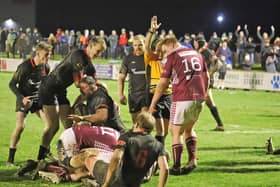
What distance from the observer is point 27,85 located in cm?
951

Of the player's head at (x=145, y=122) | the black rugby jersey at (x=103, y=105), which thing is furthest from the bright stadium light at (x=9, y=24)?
the player's head at (x=145, y=122)

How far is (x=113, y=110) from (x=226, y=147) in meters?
3.91

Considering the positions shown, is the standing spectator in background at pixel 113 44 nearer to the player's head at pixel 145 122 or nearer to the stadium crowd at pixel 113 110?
the stadium crowd at pixel 113 110

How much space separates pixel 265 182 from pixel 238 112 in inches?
355

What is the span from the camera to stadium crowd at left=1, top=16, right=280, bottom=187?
265 inches

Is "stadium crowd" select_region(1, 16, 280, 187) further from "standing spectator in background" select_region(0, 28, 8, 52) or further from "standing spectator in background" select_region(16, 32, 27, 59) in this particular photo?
"standing spectator in background" select_region(0, 28, 8, 52)

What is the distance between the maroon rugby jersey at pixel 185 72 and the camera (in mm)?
8562

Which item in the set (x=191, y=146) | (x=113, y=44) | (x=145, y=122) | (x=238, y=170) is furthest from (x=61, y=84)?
(x=113, y=44)

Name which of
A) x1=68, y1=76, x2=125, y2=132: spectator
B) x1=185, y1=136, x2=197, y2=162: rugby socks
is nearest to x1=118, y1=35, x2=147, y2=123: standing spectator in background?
x1=185, y1=136, x2=197, y2=162: rugby socks

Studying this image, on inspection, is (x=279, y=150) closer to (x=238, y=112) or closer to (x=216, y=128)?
(x=216, y=128)

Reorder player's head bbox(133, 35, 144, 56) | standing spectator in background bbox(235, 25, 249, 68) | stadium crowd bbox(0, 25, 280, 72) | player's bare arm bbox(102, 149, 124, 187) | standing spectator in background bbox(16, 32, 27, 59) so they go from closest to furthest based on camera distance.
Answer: player's bare arm bbox(102, 149, 124, 187), player's head bbox(133, 35, 144, 56), stadium crowd bbox(0, 25, 280, 72), standing spectator in background bbox(235, 25, 249, 68), standing spectator in background bbox(16, 32, 27, 59)

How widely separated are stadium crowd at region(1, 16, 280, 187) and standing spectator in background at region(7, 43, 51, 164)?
0.02 meters

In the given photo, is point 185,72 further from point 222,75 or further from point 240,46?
point 240,46

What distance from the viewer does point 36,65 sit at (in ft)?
30.9
